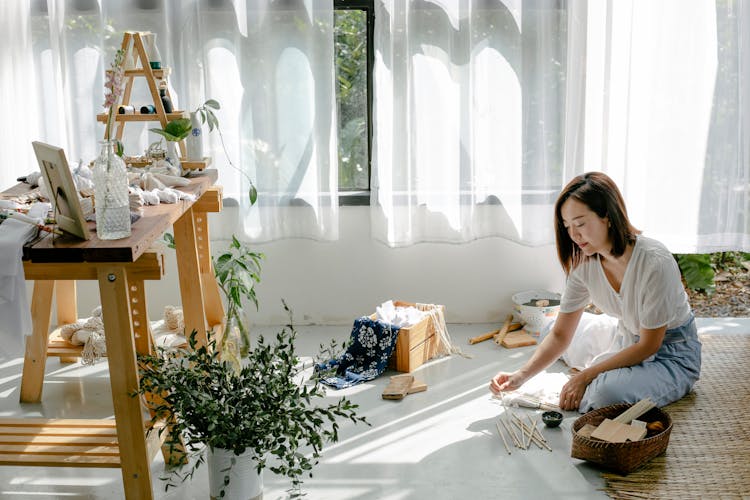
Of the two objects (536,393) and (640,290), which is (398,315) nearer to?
(536,393)

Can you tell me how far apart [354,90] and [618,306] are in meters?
1.69

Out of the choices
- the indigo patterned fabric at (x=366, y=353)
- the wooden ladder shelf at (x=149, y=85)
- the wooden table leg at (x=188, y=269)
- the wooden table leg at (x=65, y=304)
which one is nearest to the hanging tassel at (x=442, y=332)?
the indigo patterned fabric at (x=366, y=353)

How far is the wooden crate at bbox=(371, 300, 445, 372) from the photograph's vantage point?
3.77 meters

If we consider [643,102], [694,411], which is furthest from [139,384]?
[643,102]

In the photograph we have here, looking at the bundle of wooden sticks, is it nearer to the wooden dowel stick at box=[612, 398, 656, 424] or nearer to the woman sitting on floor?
the woman sitting on floor

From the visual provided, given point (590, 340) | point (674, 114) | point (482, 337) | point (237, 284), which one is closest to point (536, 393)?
point (590, 340)

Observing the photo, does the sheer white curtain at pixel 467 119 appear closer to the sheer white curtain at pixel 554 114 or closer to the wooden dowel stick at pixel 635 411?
the sheer white curtain at pixel 554 114

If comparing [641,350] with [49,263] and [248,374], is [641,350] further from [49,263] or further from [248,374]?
[49,263]

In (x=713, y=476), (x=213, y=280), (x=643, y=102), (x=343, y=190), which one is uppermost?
(x=643, y=102)

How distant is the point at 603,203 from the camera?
314 cm

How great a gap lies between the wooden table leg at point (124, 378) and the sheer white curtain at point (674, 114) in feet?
7.94

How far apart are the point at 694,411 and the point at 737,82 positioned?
1652mm

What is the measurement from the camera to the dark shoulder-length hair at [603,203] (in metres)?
3.13

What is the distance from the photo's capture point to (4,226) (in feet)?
8.19
